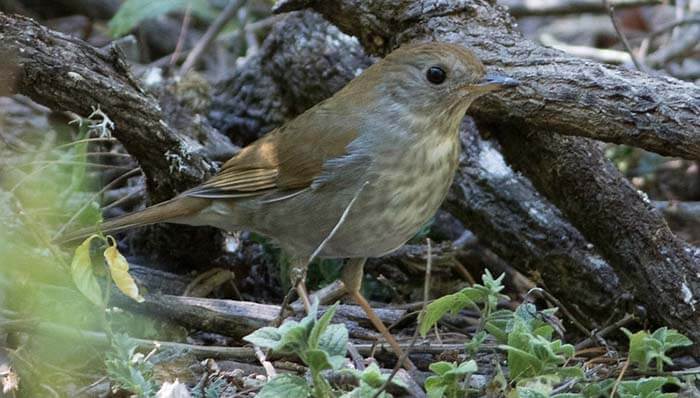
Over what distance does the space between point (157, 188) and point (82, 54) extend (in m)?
0.76

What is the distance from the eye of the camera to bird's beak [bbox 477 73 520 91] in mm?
3936

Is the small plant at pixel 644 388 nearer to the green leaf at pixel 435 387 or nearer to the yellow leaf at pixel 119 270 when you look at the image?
the green leaf at pixel 435 387

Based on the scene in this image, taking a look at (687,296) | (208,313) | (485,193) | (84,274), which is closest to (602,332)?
(687,296)

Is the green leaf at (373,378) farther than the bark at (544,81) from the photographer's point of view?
No

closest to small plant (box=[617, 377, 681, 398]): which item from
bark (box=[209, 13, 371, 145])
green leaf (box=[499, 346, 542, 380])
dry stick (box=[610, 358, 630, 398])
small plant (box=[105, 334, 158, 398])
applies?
dry stick (box=[610, 358, 630, 398])

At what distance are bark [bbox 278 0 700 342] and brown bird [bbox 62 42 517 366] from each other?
17cm

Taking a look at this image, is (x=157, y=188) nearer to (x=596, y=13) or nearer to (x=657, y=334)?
(x=657, y=334)

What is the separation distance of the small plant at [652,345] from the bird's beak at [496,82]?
1038mm

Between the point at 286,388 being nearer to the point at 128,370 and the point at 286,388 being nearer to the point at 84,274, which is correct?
the point at 128,370

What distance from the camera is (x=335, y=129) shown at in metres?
4.34

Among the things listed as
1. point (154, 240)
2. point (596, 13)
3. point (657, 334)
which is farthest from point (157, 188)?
point (596, 13)

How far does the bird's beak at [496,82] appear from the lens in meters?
3.94

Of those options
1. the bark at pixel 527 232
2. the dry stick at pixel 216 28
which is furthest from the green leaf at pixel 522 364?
the dry stick at pixel 216 28

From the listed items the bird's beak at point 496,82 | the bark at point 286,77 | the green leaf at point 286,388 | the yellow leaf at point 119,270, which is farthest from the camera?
the bark at point 286,77
